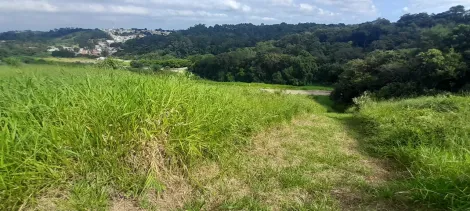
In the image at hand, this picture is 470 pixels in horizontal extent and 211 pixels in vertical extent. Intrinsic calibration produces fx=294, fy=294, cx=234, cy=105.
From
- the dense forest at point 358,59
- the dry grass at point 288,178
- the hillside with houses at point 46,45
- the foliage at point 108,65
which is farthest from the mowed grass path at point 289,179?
the dense forest at point 358,59

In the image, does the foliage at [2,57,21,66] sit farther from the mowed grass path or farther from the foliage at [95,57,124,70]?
the mowed grass path

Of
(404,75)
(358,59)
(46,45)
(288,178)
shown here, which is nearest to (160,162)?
(288,178)

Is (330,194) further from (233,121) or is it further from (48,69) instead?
(48,69)

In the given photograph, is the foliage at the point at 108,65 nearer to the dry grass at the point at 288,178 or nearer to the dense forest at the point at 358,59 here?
the dry grass at the point at 288,178

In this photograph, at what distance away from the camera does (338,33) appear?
187ft

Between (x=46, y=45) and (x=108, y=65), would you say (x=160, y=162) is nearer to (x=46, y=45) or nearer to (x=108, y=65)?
(x=108, y=65)

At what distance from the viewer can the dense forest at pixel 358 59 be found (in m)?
18.1

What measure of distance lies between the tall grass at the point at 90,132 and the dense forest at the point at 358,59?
18225 millimetres

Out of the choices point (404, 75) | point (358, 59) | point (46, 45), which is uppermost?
point (358, 59)

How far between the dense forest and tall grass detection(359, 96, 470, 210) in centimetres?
1291

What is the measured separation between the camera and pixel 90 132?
2.37 m

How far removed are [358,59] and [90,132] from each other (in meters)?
28.0

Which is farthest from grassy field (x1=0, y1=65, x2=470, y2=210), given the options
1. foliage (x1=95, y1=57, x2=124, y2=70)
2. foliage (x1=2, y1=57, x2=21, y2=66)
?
foliage (x1=95, y1=57, x2=124, y2=70)

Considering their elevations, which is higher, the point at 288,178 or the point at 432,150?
the point at 432,150
